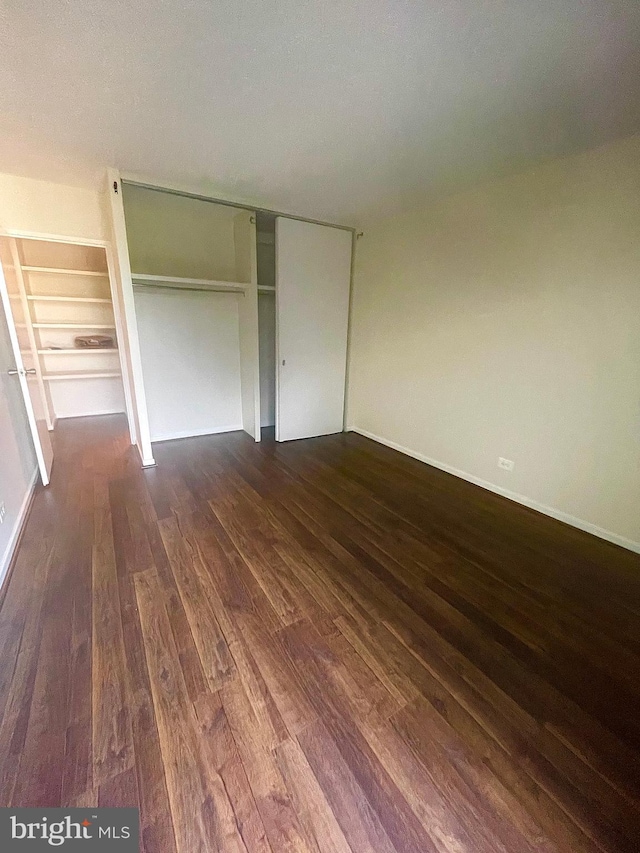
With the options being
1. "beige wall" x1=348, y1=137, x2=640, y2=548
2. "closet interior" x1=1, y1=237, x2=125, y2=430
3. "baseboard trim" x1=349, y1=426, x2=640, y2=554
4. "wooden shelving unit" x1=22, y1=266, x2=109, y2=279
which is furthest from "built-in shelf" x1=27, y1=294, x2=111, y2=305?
"baseboard trim" x1=349, y1=426, x2=640, y2=554

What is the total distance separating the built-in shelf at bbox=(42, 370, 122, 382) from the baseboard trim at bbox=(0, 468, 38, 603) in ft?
7.37

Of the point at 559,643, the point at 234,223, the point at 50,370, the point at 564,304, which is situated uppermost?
the point at 234,223

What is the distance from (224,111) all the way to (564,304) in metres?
2.58

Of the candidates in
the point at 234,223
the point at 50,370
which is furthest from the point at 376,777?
the point at 50,370

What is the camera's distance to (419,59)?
1.53 m

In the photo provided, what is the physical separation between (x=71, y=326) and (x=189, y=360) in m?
1.84

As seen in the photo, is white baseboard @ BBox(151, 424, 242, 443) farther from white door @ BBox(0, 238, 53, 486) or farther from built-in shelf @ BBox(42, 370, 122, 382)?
built-in shelf @ BBox(42, 370, 122, 382)

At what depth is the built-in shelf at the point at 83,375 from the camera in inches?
179

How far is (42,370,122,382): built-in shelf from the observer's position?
4547 millimetres

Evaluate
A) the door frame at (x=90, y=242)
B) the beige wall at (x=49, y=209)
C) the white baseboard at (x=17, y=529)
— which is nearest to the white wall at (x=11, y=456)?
the white baseboard at (x=17, y=529)

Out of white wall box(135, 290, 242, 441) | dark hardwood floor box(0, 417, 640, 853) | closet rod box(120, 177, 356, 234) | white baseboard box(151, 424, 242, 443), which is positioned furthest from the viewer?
white baseboard box(151, 424, 242, 443)

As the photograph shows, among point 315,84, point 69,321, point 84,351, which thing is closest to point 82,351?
point 84,351

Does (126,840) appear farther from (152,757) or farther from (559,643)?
(559,643)

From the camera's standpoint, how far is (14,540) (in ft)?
7.28
